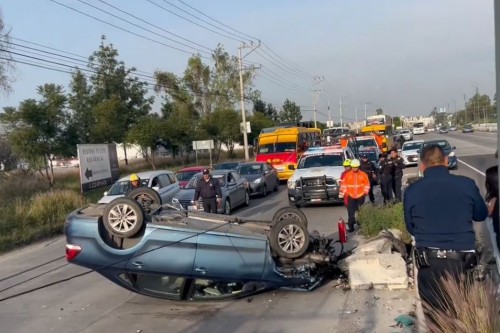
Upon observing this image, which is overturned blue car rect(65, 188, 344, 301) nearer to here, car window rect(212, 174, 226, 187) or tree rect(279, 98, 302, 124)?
car window rect(212, 174, 226, 187)

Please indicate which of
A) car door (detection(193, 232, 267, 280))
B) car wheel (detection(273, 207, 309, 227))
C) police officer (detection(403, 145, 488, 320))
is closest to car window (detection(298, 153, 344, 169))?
car wheel (detection(273, 207, 309, 227))

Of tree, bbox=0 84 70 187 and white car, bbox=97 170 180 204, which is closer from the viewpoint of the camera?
white car, bbox=97 170 180 204

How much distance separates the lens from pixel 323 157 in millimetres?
20047

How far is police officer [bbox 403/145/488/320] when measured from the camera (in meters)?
4.38

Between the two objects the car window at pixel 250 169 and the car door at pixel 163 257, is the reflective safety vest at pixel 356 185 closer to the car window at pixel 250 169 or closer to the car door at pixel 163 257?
the car door at pixel 163 257

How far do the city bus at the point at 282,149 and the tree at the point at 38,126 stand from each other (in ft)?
35.4

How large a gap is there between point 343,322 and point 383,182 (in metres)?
10.0

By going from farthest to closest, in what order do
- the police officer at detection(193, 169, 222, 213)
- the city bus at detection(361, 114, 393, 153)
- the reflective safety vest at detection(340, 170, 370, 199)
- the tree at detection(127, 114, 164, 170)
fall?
the tree at detection(127, 114, 164, 170)
the city bus at detection(361, 114, 393, 153)
the police officer at detection(193, 169, 222, 213)
the reflective safety vest at detection(340, 170, 370, 199)

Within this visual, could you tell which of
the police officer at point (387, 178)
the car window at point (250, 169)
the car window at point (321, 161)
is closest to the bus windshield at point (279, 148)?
the car window at point (250, 169)

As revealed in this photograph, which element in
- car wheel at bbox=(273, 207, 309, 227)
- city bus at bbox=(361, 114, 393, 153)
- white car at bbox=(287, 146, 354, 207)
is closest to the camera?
car wheel at bbox=(273, 207, 309, 227)

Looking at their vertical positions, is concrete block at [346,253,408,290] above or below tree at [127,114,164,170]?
below

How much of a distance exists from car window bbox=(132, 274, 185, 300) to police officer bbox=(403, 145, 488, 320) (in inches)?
168

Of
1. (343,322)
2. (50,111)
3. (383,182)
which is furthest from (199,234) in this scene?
(50,111)

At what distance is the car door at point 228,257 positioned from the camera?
303 inches
